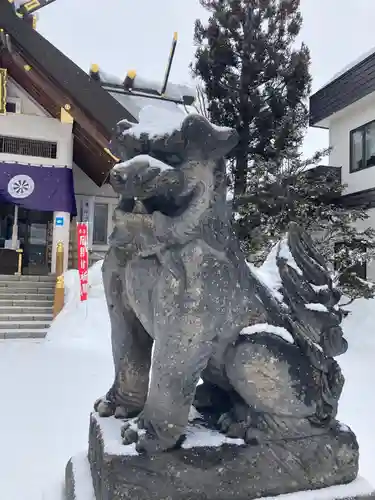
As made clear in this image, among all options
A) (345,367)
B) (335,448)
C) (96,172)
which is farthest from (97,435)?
(96,172)

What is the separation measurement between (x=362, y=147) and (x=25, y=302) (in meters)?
7.05

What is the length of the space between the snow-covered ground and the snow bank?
0.01 m

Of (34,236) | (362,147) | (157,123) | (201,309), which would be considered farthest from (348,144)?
(201,309)

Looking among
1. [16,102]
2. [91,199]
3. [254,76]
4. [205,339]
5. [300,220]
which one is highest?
[254,76]

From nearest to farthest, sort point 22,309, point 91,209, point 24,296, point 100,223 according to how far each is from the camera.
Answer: point 22,309 → point 24,296 → point 91,209 → point 100,223

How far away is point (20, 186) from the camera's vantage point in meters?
9.13

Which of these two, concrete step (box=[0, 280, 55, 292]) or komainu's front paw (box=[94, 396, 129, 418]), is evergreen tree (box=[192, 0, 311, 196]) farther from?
komainu's front paw (box=[94, 396, 129, 418])

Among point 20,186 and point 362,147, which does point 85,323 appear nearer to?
point 20,186

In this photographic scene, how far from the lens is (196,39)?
10.2 meters

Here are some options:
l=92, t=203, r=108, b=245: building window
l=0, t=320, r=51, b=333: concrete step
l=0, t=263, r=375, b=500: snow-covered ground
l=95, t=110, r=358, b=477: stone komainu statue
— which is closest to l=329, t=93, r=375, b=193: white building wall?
l=0, t=263, r=375, b=500: snow-covered ground

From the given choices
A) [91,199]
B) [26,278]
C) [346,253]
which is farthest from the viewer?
[91,199]

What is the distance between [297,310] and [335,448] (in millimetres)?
378

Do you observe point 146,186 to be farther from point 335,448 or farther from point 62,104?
point 62,104

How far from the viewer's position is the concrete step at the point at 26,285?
8.12 m
